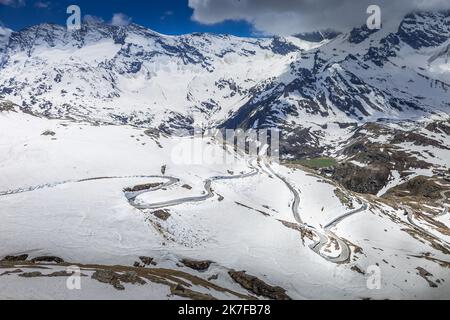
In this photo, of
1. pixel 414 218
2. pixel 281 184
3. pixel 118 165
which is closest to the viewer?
pixel 118 165

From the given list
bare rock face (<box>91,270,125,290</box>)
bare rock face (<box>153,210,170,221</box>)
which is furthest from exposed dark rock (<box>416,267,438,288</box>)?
bare rock face (<box>91,270,125,290</box>)

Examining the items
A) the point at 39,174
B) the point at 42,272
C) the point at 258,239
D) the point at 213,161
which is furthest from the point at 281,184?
the point at 42,272

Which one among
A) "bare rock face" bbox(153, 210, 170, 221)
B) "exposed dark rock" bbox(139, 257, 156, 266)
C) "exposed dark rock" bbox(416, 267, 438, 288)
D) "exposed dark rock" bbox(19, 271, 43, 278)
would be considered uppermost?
"bare rock face" bbox(153, 210, 170, 221)

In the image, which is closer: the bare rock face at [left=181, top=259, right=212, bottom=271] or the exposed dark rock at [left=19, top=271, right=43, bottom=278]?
the exposed dark rock at [left=19, top=271, right=43, bottom=278]

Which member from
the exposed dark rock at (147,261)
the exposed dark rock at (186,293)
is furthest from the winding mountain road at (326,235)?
the exposed dark rock at (186,293)

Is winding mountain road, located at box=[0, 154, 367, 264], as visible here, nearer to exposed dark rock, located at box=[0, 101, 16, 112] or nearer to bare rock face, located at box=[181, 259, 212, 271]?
bare rock face, located at box=[181, 259, 212, 271]
